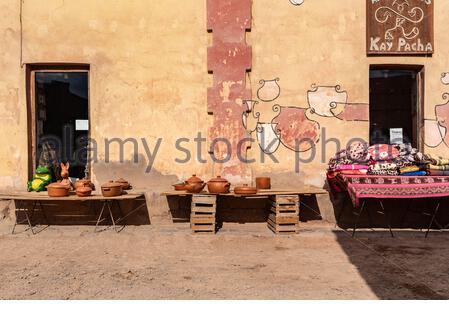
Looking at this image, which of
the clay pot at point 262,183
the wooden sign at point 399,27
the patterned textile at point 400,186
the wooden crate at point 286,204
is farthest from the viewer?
the wooden sign at point 399,27

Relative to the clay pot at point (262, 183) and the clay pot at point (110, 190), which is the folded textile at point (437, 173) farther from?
the clay pot at point (110, 190)

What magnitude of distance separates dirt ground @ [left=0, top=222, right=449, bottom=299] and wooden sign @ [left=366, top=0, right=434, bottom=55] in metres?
2.89

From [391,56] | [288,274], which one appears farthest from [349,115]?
[288,274]

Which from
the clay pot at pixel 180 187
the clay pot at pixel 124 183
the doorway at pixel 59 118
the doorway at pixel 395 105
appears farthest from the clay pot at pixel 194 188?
the doorway at pixel 395 105

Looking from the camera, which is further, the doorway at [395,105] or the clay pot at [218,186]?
the doorway at [395,105]

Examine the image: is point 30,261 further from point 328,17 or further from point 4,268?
point 328,17

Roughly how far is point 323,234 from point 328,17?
3.44m

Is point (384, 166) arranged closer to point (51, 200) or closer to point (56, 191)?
point (56, 191)

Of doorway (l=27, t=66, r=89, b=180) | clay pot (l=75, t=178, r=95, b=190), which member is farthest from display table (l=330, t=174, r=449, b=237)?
doorway (l=27, t=66, r=89, b=180)

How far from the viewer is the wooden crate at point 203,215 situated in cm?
571

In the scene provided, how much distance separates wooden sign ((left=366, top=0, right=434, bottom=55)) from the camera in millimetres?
6273

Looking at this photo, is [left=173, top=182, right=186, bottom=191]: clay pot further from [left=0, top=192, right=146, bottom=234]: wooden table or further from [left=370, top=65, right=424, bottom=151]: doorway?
[left=370, top=65, right=424, bottom=151]: doorway

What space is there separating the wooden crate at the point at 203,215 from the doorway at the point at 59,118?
2.08 metres

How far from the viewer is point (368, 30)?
6.29 m
